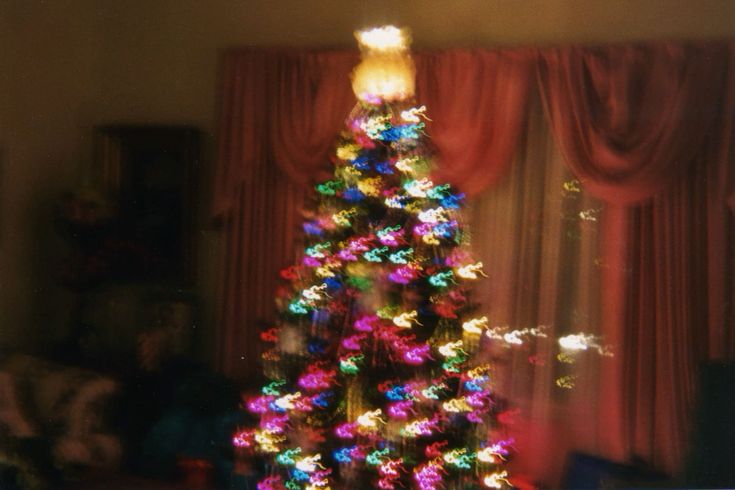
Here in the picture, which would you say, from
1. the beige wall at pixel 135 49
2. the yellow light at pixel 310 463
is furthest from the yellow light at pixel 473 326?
the beige wall at pixel 135 49

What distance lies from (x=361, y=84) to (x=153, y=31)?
1.49 metres

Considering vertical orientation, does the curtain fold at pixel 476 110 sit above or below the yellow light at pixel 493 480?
above

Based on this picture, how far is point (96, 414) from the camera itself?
124 inches

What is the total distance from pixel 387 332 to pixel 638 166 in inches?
55.6

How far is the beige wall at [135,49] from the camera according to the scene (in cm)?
309

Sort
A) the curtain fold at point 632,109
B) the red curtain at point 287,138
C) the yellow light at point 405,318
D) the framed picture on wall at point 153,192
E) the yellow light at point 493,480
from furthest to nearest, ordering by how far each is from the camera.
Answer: the framed picture on wall at point 153,192
the red curtain at point 287,138
the curtain fold at point 632,109
the yellow light at point 493,480
the yellow light at point 405,318

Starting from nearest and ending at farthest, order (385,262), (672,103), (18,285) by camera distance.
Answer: (385,262), (672,103), (18,285)

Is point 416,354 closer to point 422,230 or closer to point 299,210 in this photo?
point 422,230

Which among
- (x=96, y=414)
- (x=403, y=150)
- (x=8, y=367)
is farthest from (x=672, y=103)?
(x=8, y=367)

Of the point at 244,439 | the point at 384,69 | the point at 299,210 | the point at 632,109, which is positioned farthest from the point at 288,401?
the point at 632,109

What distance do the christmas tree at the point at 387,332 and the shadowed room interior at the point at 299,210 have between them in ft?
1.64

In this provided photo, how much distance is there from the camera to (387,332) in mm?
2457

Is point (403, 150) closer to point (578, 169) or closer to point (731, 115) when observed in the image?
point (578, 169)

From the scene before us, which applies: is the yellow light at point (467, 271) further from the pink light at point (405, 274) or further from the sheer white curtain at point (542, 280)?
the sheer white curtain at point (542, 280)
